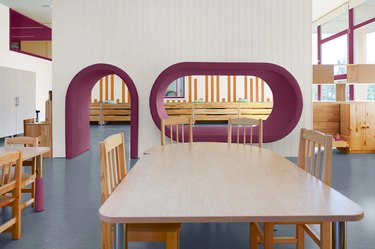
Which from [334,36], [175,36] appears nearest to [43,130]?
[175,36]

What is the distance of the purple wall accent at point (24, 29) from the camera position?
1116 centimetres

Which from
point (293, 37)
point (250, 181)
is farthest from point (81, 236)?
point (293, 37)

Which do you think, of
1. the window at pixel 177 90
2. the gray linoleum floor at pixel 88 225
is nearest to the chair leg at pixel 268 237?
the gray linoleum floor at pixel 88 225

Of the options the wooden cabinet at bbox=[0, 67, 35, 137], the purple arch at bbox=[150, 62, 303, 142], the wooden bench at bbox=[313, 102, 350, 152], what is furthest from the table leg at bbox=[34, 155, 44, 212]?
the wooden cabinet at bbox=[0, 67, 35, 137]

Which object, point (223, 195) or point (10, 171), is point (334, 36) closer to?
point (10, 171)

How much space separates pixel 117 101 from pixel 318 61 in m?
8.21

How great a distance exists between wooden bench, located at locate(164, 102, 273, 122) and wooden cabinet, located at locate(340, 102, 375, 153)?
588cm

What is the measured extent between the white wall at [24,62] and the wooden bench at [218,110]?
14.4 feet

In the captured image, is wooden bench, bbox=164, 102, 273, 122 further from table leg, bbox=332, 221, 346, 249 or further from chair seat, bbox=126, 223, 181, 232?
table leg, bbox=332, 221, 346, 249

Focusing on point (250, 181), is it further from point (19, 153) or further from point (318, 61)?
point (318, 61)

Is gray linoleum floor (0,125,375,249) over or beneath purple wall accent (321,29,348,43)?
beneath

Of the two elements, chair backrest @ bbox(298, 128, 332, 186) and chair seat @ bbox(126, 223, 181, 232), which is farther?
chair backrest @ bbox(298, 128, 332, 186)

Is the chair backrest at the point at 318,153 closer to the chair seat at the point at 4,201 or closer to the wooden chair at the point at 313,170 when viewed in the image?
the wooden chair at the point at 313,170

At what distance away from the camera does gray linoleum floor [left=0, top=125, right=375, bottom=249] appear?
3014mm
